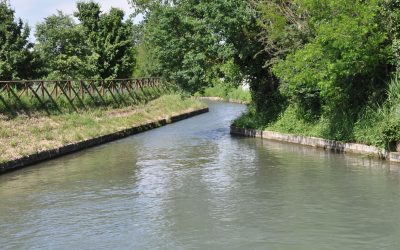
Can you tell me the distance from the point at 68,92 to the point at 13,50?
808 centimetres

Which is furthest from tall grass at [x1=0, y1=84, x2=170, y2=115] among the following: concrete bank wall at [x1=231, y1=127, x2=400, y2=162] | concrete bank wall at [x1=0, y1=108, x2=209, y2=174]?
concrete bank wall at [x1=231, y1=127, x2=400, y2=162]

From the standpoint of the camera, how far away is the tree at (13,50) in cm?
3591

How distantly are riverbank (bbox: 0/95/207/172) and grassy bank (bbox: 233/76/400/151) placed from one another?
330 inches

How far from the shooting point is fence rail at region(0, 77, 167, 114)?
2566cm

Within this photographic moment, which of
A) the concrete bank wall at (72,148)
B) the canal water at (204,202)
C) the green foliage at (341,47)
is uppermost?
the green foliage at (341,47)

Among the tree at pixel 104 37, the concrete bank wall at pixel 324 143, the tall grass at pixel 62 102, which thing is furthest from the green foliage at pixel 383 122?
the tree at pixel 104 37

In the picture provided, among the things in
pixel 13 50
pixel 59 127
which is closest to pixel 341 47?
pixel 59 127

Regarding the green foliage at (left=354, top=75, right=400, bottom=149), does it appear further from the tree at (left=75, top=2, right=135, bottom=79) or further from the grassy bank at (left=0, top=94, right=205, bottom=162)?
the tree at (left=75, top=2, right=135, bottom=79)

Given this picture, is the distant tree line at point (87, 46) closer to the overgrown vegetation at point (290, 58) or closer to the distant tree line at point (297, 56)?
the overgrown vegetation at point (290, 58)

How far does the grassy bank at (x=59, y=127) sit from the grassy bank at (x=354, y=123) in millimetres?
8851

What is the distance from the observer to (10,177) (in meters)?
18.0

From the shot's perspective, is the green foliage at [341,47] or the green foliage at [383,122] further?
the green foliage at [341,47]

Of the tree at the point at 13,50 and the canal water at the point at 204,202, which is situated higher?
the tree at the point at 13,50

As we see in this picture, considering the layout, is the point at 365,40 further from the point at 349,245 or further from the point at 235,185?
the point at 349,245
